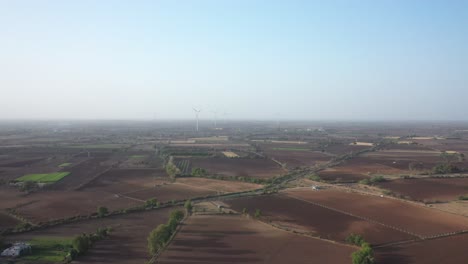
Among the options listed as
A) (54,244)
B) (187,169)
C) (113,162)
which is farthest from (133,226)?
(113,162)

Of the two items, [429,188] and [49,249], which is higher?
[429,188]

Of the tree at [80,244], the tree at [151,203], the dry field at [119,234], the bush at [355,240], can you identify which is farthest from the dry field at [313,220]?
the tree at [80,244]

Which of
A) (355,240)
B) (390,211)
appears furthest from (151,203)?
(390,211)

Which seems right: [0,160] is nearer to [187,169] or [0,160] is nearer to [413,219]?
[187,169]

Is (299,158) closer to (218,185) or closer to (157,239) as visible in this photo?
(218,185)

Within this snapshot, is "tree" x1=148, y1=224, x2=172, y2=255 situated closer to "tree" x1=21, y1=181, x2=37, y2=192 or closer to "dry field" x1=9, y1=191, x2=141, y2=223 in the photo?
A: "dry field" x1=9, y1=191, x2=141, y2=223

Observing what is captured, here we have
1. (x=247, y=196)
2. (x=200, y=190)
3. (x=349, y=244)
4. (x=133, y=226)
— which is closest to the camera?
(x=349, y=244)

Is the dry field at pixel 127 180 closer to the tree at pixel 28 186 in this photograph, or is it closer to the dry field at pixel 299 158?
the tree at pixel 28 186
